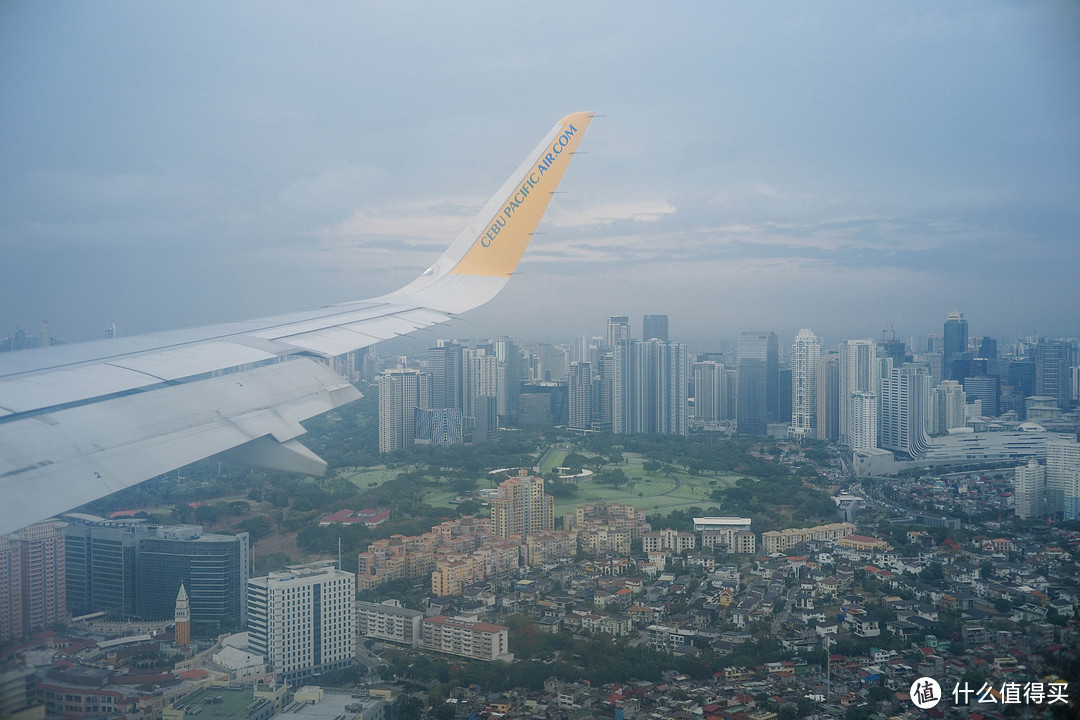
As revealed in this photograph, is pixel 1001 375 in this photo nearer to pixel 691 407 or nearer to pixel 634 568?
pixel 691 407

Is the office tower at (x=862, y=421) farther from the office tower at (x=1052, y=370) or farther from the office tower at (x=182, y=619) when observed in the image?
the office tower at (x=182, y=619)

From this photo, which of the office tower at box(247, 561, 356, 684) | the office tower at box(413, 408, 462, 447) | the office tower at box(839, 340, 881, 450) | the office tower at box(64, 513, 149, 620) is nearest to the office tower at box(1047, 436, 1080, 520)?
the office tower at box(839, 340, 881, 450)

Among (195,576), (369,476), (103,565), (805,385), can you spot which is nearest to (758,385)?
(805,385)

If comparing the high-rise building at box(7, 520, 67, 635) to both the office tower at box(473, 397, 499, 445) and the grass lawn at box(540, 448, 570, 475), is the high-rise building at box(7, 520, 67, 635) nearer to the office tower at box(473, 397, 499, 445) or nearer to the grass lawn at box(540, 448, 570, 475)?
the grass lawn at box(540, 448, 570, 475)

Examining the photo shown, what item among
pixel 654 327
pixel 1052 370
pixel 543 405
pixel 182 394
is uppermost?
pixel 654 327

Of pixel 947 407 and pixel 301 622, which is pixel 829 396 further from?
pixel 301 622

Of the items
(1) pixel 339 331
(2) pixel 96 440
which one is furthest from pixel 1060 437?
(2) pixel 96 440
